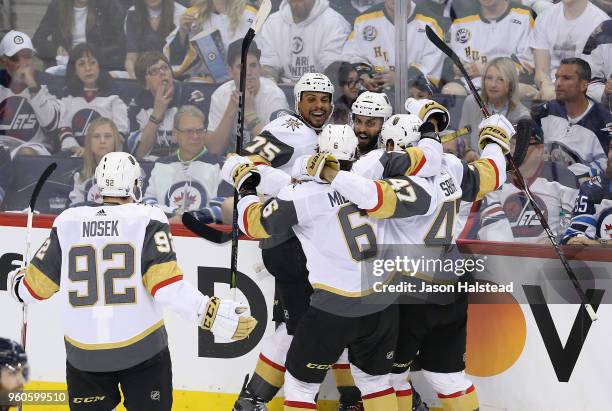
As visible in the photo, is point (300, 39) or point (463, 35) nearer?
point (463, 35)

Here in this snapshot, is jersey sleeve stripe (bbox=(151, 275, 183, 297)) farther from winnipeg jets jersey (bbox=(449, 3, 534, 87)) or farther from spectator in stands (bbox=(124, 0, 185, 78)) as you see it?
winnipeg jets jersey (bbox=(449, 3, 534, 87))

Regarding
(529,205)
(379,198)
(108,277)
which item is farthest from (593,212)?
(108,277)

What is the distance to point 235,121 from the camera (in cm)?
512

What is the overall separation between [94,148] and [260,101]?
0.77m

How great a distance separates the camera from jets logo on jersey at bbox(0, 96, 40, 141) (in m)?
5.12

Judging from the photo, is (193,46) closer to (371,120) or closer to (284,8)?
(284,8)

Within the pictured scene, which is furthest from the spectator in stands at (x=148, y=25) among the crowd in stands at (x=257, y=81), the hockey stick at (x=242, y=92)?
the hockey stick at (x=242, y=92)

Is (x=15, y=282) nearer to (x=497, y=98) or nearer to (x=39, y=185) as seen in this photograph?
(x=39, y=185)

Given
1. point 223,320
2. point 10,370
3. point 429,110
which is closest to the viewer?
point 10,370

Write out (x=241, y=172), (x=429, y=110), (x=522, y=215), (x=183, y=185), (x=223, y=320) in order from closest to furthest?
(x=223, y=320) → (x=241, y=172) → (x=429, y=110) → (x=522, y=215) → (x=183, y=185)

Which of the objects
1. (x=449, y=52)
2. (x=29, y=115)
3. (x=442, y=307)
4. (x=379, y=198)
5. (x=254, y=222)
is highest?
(x=449, y=52)

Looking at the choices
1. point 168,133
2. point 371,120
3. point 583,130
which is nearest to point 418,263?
point 371,120

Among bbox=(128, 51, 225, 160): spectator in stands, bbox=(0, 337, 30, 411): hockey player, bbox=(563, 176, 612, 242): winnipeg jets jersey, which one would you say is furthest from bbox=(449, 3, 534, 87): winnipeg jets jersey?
bbox=(0, 337, 30, 411): hockey player

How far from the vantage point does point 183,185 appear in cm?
503
